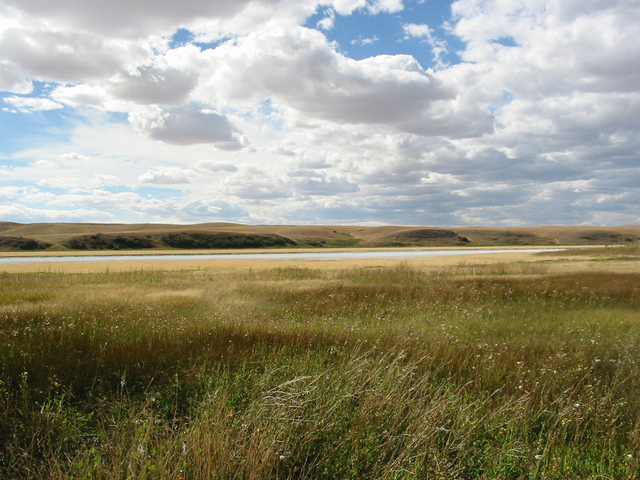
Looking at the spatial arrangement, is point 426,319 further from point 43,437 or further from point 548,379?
point 43,437

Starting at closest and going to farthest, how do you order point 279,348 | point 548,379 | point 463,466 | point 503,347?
point 463,466 → point 548,379 → point 279,348 → point 503,347

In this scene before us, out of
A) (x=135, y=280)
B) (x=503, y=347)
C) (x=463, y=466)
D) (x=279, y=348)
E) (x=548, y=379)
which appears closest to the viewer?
(x=463, y=466)

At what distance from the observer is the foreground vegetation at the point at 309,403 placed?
13.7 feet

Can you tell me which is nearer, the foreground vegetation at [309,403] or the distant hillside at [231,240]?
the foreground vegetation at [309,403]

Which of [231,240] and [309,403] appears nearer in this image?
[309,403]

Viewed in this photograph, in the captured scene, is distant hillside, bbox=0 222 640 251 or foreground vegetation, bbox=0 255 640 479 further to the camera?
distant hillside, bbox=0 222 640 251

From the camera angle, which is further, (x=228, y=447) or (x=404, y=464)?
(x=404, y=464)

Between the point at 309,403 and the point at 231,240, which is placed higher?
the point at 231,240

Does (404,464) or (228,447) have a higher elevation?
(228,447)

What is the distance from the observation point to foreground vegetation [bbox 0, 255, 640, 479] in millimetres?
4184

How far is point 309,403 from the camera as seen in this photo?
5164mm

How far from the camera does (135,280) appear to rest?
2992cm

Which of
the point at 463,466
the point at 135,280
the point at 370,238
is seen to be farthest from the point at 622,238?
the point at 463,466

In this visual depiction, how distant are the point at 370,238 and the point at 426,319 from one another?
618ft
